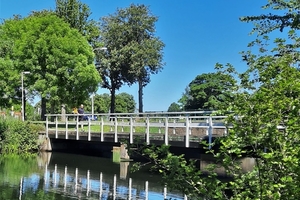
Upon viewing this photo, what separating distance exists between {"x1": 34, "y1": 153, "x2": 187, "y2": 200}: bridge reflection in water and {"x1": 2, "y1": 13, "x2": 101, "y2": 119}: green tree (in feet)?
34.1

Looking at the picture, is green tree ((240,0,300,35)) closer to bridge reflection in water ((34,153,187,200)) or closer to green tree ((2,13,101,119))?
bridge reflection in water ((34,153,187,200))

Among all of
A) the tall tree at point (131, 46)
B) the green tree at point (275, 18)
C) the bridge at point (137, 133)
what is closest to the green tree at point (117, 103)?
the tall tree at point (131, 46)

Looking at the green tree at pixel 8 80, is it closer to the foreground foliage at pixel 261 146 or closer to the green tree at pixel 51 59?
the green tree at pixel 51 59

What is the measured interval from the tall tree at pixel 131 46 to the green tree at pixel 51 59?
A: 415 inches

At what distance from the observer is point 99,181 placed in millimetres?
17250

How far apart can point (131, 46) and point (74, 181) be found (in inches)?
1175

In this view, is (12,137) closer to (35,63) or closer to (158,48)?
(35,63)

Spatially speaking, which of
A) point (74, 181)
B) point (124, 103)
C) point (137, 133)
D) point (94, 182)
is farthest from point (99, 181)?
point (124, 103)

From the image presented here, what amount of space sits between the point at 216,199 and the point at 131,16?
4402 cm

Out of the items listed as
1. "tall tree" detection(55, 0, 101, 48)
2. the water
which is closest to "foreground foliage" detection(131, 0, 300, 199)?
the water

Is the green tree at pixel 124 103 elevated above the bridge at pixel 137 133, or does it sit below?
above

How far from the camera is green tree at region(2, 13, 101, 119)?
3378 cm

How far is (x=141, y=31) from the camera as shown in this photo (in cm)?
4747

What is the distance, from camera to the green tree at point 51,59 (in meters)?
33.8
